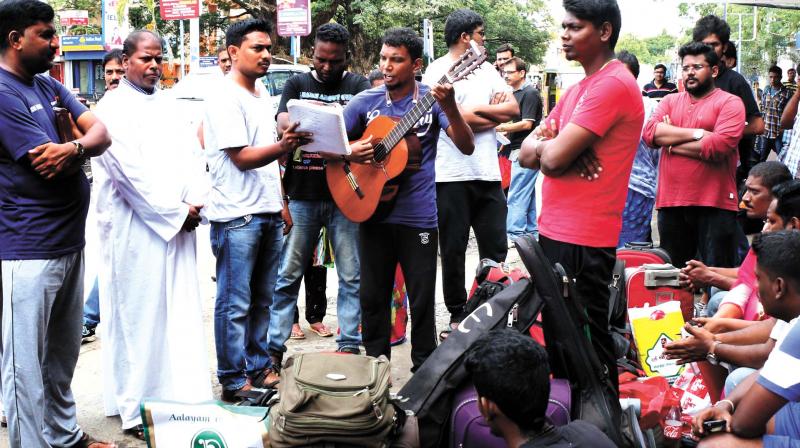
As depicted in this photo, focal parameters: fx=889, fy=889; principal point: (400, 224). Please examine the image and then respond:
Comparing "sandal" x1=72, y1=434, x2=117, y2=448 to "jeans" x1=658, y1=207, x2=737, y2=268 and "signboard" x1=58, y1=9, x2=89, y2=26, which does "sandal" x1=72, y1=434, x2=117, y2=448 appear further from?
"signboard" x1=58, y1=9, x2=89, y2=26

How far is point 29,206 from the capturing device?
3.79m

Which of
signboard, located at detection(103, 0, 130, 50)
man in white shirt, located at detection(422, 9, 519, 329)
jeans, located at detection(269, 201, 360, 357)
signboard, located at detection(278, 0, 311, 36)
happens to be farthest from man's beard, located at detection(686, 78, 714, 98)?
signboard, located at detection(103, 0, 130, 50)

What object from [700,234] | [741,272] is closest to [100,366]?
[741,272]

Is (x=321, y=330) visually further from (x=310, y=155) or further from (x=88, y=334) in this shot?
(x=88, y=334)

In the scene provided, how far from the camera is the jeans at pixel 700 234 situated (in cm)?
564

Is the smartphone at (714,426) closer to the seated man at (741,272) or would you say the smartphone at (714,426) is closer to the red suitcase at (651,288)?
the seated man at (741,272)

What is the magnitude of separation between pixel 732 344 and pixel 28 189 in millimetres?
3067

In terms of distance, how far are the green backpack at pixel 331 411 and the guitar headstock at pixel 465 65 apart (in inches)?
72.5

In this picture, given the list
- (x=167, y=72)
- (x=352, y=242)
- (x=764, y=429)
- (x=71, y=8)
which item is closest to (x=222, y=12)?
(x=167, y=72)

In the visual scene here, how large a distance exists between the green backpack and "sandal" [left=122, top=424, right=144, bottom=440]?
1383mm

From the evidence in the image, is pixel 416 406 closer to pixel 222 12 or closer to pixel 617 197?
pixel 617 197

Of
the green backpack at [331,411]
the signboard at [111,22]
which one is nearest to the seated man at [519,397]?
the green backpack at [331,411]

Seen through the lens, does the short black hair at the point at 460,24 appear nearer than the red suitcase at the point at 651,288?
No

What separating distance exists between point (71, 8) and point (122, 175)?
1731 inches
